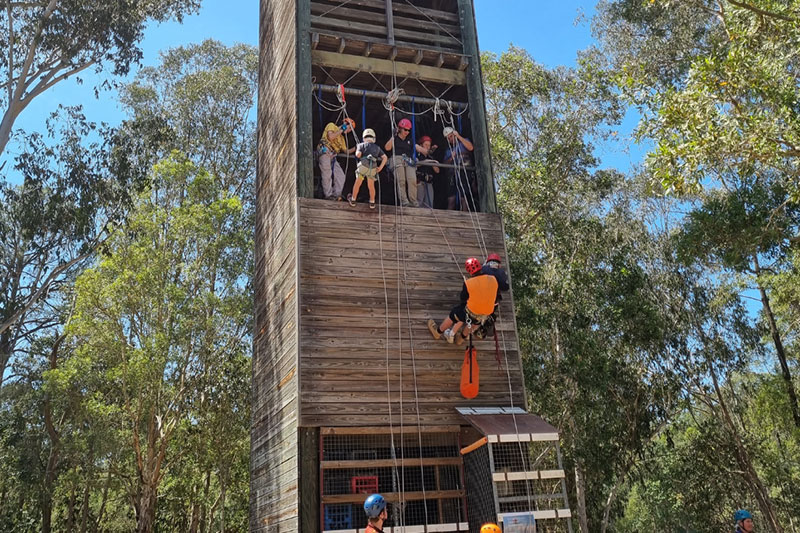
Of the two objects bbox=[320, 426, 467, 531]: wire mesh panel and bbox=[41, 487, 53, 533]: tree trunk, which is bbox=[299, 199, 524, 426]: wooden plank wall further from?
bbox=[41, 487, 53, 533]: tree trunk

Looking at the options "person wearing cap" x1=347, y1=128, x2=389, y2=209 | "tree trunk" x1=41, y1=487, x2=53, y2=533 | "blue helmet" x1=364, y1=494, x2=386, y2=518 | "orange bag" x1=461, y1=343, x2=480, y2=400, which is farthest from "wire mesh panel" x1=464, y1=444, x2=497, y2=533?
"tree trunk" x1=41, y1=487, x2=53, y2=533

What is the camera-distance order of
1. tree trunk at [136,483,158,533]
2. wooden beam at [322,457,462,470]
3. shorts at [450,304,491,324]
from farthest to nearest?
tree trunk at [136,483,158,533], shorts at [450,304,491,324], wooden beam at [322,457,462,470]

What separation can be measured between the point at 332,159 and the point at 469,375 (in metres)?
4.53

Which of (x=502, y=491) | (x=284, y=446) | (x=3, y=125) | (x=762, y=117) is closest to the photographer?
(x=502, y=491)

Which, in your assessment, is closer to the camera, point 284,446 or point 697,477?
point 284,446

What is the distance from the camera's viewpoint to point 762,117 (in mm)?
10234

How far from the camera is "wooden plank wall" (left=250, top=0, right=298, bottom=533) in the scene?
9.51m

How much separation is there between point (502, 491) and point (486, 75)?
59.4 feet

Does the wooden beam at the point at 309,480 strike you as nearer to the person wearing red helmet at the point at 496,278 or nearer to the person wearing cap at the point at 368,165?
the person wearing red helmet at the point at 496,278

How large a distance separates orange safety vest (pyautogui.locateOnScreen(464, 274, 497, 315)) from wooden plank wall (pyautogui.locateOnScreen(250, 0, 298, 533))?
261cm

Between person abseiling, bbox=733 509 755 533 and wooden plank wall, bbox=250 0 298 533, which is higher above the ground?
wooden plank wall, bbox=250 0 298 533

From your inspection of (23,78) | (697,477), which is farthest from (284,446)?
(697,477)

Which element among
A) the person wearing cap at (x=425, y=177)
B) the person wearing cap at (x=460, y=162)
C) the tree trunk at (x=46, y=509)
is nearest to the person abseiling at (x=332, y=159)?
the person wearing cap at (x=425, y=177)

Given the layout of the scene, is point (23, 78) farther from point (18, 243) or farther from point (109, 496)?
point (109, 496)
